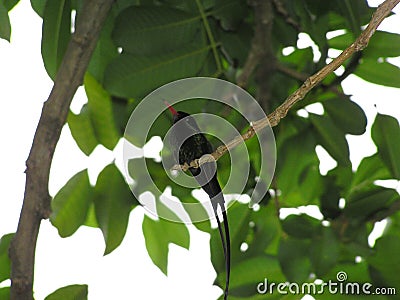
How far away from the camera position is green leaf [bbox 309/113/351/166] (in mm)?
2148

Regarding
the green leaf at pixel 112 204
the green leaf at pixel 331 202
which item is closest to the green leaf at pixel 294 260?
the green leaf at pixel 331 202

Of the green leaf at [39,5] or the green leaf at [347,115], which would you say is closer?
the green leaf at [39,5]

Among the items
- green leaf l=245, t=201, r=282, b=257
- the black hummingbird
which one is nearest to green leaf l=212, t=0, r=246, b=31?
the black hummingbird

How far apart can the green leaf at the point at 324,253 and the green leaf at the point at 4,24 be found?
1.04m

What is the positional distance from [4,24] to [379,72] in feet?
3.68

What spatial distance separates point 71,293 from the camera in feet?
5.81

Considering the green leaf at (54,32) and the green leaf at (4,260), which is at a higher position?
the green leaf at (54,32)

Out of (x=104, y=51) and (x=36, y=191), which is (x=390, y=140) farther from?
(x=36, y=191)

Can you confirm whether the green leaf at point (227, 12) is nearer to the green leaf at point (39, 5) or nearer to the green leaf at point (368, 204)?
the green leaf at point (39, 5)

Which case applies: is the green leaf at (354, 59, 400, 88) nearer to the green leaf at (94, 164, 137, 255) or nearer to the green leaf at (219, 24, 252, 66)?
the green leaf at (219, 24, 252, 66)

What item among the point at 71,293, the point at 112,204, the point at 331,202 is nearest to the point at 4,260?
the point at 71,293

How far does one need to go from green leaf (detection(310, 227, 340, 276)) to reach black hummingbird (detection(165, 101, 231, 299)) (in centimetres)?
33

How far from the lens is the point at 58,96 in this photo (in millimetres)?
1563

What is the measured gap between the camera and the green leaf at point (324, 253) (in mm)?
1988
